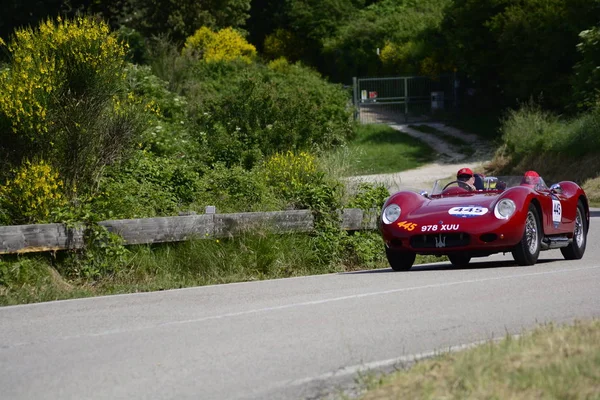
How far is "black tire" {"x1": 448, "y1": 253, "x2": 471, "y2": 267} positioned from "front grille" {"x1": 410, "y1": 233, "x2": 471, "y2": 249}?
1208 millimetres

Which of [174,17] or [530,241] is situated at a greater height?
[174,17]

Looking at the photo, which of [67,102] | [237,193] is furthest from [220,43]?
[67,102]

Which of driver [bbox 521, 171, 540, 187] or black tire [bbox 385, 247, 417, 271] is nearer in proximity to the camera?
black tire [bbox 385, 247, 417, 271]

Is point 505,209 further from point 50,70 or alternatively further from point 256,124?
point 256,124

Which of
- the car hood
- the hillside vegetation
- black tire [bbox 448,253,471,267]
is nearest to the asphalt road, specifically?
the car hood

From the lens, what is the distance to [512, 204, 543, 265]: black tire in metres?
13.3

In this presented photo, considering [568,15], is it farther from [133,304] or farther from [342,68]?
[133,304]

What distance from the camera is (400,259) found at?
13758 mm

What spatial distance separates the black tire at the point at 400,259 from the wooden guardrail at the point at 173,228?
1.57 m

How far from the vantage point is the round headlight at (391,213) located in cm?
1354

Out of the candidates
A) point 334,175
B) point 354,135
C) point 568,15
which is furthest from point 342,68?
point 334,175

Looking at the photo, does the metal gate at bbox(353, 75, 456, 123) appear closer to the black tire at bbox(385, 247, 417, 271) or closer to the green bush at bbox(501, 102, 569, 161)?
the green bush at bbox(501, 102, 569, 161)

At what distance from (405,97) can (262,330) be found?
156 ft

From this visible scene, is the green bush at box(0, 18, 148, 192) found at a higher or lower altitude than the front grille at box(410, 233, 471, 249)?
higher
